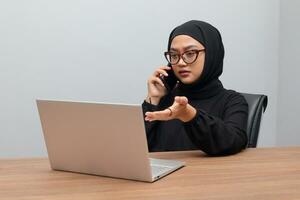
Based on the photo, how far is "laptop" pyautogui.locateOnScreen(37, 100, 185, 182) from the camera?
1037mm

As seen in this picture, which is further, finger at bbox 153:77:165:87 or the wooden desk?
finger at bbox 153:77:165:87

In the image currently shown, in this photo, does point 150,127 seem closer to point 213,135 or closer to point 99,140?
point 213,135

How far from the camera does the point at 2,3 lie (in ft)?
6.83

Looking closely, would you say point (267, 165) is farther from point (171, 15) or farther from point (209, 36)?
point (171, 15)

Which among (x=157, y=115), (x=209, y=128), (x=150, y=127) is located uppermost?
(x=157, y=115)

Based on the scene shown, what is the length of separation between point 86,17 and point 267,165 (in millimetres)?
1298

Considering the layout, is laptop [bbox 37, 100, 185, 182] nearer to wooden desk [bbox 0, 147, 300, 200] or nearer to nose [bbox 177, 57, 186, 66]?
wooden desk [bbox 0, 147, 300, 200]

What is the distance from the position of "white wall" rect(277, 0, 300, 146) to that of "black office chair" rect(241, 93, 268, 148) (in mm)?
806

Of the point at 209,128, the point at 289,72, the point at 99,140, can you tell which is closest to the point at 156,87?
the point at 209,128

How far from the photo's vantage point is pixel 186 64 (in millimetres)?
1710

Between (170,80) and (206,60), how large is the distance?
19cm

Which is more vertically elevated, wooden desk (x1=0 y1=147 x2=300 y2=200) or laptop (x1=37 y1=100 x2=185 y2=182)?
laptop (x1=37 y1=100 x2=185 y2=182)

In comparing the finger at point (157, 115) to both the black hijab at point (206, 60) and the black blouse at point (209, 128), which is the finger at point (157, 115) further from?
the black hijab at point (206, 60)

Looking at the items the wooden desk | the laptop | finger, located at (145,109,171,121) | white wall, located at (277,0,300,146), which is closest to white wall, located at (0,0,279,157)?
white wall, located at (277,0,300,146)
